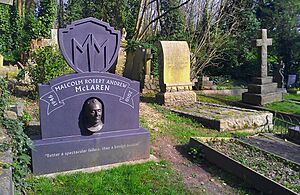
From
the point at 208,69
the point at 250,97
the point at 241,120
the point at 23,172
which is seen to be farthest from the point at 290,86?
the point at 23,172

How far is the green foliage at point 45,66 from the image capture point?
24.3ft

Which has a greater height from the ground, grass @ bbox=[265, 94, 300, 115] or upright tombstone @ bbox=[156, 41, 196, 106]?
upright tombstone @ bbox=[156, 41, 196, 106]

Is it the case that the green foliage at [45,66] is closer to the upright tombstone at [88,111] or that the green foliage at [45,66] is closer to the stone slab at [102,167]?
the upright tombstone at [88,111]

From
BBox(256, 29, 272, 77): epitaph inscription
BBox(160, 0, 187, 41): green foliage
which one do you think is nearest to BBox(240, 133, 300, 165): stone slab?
BBox(256, 29, 272, 77): epitaph inscription

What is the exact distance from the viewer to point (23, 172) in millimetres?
3576

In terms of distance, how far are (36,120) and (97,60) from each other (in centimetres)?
Result: 200

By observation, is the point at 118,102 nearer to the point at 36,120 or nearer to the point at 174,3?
the point at 36,120

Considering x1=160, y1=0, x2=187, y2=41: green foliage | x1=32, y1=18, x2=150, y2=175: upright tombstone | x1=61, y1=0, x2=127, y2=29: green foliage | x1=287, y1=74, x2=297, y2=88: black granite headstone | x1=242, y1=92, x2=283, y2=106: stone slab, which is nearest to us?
x1=32, y1=18, x2=150, y2=175: upright tombstone

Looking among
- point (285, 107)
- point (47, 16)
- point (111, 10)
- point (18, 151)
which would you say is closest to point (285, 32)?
point (285, 107)

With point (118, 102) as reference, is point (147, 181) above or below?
below

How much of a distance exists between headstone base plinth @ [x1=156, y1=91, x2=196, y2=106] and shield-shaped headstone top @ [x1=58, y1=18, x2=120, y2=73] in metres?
4.07

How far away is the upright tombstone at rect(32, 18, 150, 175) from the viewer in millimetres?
4277

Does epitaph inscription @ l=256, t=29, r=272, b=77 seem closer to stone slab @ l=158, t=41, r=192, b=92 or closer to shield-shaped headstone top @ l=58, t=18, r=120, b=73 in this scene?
stone slab @ l=158, t=41, r=192, b=92

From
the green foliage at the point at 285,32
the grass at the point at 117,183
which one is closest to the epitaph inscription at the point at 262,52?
the green foliage at the point at 285,32
